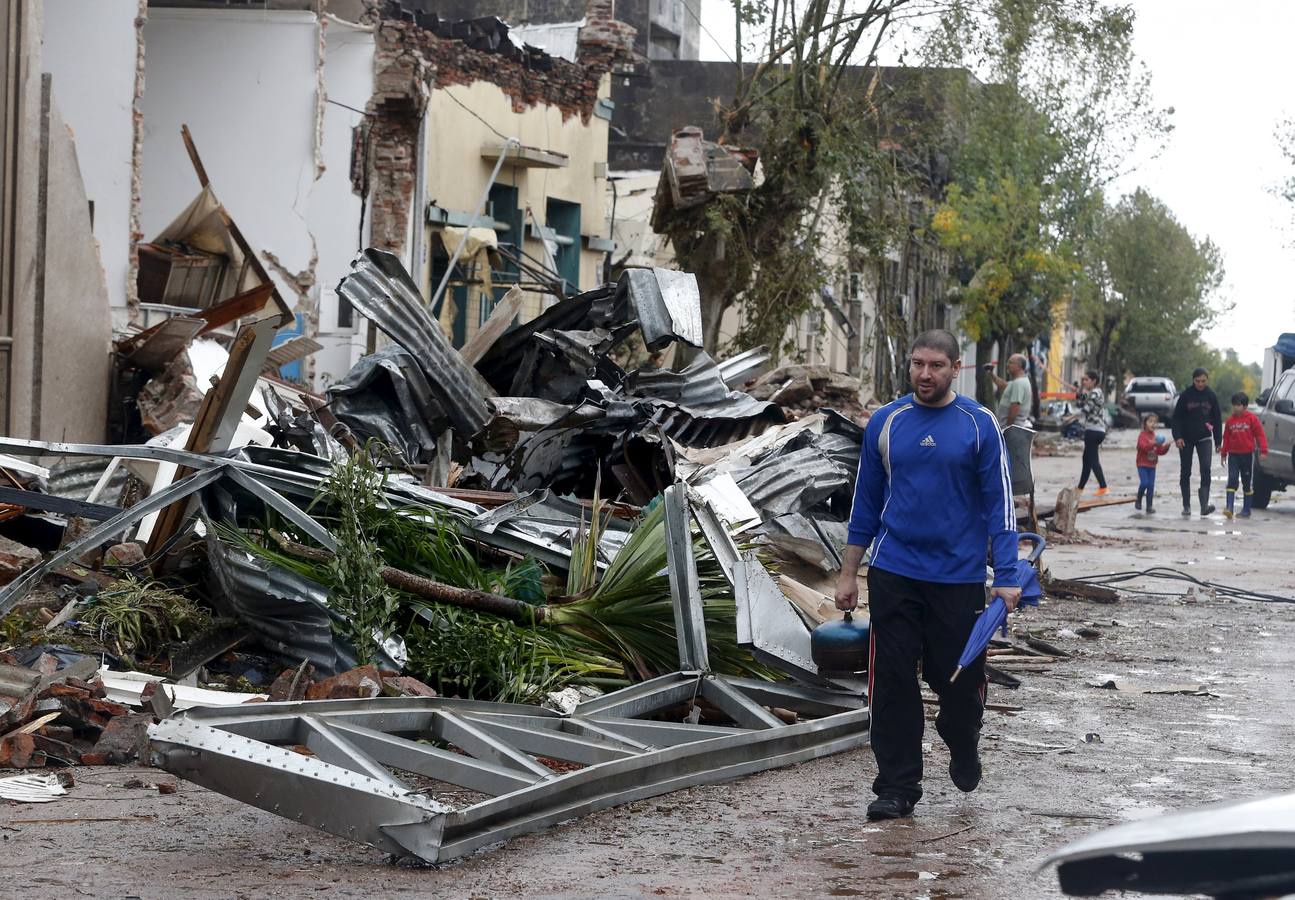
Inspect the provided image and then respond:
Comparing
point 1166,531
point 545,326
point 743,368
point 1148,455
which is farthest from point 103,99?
point 1148,455

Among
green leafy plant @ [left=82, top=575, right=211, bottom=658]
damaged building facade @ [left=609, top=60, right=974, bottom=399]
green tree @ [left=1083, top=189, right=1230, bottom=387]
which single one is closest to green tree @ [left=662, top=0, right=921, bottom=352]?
damaged building facade @ [left=609, top=60, right=974, bottom=399]

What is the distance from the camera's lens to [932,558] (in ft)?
19.0

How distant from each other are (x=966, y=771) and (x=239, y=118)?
13493 millimetres

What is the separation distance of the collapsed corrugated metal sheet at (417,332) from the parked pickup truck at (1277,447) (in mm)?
14364

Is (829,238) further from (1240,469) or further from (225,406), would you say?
(225,406)

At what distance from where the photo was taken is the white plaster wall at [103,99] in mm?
12617

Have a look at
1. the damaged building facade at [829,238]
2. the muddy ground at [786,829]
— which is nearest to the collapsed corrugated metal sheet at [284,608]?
the muddy ground at [786,829]

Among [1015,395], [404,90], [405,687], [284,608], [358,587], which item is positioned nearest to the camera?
[405,687]

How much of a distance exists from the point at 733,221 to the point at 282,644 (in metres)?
13.7

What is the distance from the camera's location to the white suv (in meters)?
55.8

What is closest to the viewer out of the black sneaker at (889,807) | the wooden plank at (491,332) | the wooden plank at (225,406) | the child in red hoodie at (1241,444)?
the black sneaker at (889,807)

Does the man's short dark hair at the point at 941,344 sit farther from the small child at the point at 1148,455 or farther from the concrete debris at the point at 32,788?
the small child at the point at 1148,455

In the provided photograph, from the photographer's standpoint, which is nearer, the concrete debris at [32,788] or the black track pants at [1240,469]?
the concrete debris at [32,788]

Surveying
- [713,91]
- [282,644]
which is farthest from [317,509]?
[713,91]
